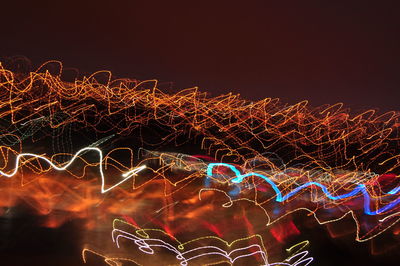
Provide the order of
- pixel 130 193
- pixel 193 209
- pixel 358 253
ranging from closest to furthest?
pixel 358 253, pixel 193 209, pixel 130 193

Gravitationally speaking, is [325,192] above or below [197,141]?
below

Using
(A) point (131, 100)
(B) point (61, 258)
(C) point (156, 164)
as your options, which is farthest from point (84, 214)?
(A) point (131, 100)

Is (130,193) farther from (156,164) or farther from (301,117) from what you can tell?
(301,117)

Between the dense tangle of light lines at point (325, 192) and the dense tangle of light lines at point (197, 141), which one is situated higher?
the dense tangle of light lines at point (197, 141)

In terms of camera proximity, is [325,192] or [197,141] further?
[197,141]

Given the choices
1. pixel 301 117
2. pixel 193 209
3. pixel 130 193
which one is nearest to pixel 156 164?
pixel 130 193

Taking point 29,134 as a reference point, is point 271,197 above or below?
below

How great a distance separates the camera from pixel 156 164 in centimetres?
357

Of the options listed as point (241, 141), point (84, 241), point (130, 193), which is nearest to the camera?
point (84, 241)

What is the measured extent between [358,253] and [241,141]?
256 centimetres

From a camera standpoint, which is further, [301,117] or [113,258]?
[301,117]

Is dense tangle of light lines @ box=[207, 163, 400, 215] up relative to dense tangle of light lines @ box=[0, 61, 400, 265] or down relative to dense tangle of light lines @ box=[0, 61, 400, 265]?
down

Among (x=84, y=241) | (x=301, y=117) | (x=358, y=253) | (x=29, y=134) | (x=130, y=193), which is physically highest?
(x=301, y=117)

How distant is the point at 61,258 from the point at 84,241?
0.20m
